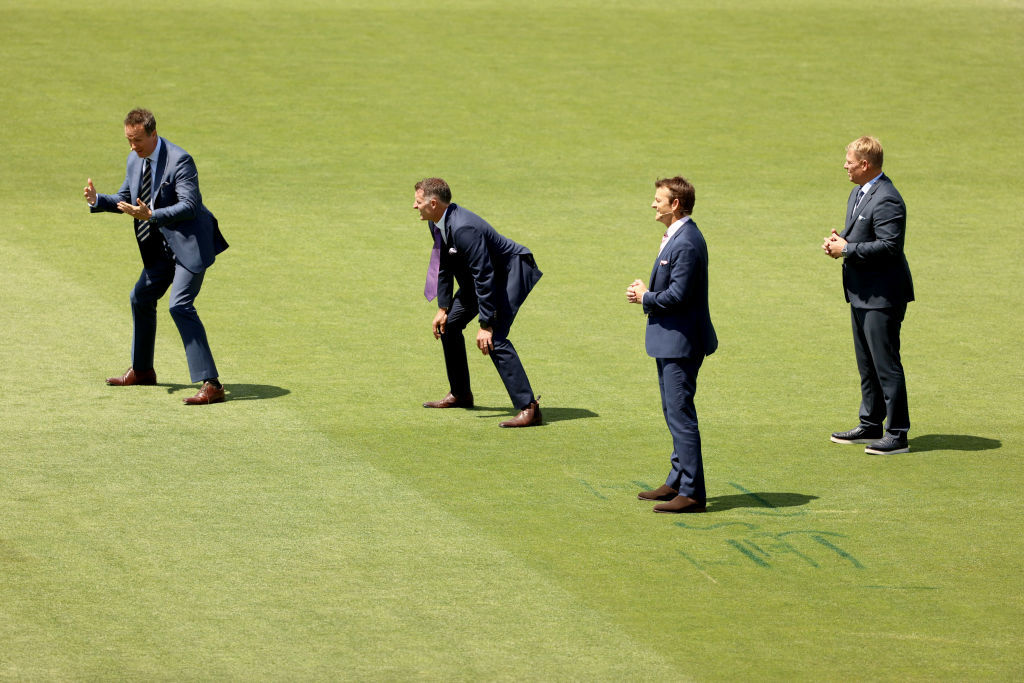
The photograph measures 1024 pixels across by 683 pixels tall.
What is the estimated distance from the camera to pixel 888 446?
959cm

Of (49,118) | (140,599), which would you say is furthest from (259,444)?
(49,118)

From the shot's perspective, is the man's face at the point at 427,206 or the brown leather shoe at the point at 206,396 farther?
the brown leather shoe at the point at 206,396

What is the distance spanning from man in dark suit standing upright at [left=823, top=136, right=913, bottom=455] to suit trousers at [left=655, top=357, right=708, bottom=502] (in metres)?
1.89

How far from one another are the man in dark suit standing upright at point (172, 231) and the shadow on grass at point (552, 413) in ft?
6.99

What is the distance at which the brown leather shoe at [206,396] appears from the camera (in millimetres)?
10789

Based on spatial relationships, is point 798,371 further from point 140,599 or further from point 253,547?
point 140,599

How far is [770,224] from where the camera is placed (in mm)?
18234

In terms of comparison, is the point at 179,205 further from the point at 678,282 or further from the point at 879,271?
the point at 879,271

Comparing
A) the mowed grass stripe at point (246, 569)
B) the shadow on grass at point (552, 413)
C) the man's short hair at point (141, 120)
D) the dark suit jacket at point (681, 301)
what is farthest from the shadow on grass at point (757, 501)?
the man's short hair at point (141, 120)

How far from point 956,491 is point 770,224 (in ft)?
32.1

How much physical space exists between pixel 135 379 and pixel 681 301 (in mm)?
5349

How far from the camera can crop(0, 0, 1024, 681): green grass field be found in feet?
21.7

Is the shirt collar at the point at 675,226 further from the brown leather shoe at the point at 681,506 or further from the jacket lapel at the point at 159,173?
the jacket lapel at the point at 159,173

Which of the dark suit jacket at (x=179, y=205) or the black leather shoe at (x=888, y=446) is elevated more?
the dark suit jacket at (x=179, y=205)
